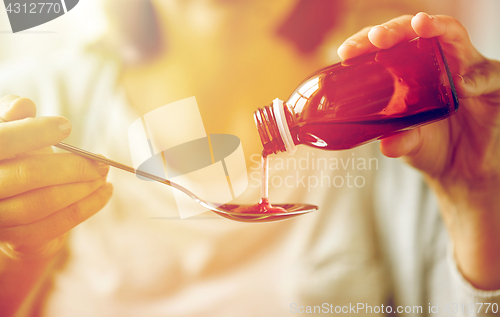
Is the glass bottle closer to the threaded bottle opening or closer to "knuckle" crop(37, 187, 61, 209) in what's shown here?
the threaded bottle opening

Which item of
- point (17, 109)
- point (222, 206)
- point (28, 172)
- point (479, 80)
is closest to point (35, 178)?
point (28, 172)

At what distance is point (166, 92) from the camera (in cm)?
56

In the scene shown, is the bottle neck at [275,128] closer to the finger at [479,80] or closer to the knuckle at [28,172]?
the finger at [479,80]

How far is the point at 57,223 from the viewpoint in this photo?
1.77 feet

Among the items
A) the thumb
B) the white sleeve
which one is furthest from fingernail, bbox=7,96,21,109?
the white sleeve

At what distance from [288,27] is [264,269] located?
16.5 inches

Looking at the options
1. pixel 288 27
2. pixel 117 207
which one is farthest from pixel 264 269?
pixel 288 27

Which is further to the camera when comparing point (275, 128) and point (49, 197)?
point (49, 197)

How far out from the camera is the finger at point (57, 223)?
52 cm

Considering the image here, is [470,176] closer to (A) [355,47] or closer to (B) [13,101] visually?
(A) [355,47]

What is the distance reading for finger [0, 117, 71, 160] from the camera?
468 millimetres

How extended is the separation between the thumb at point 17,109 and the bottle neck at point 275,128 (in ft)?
1.29

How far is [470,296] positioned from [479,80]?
0.36 metres

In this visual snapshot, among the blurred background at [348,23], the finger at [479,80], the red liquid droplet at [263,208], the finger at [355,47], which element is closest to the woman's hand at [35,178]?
the blurred background at [348,23]
